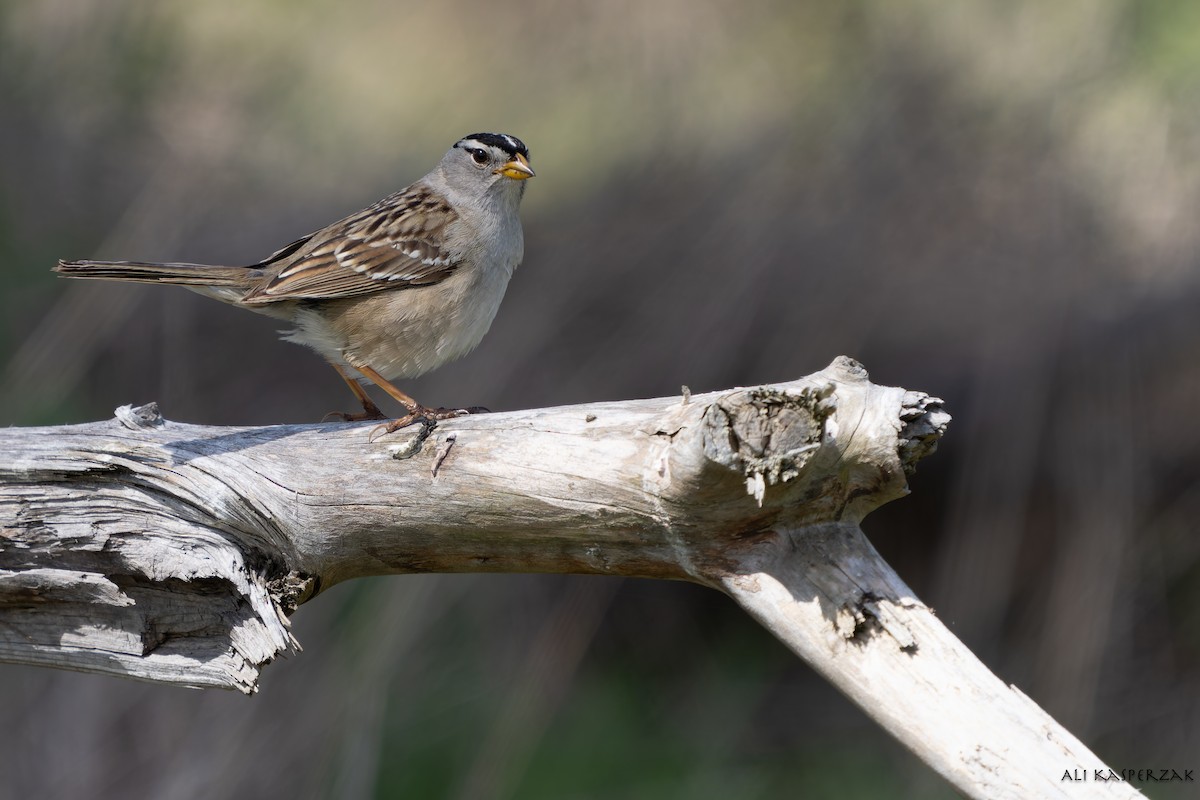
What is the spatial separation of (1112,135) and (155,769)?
19.5 ft

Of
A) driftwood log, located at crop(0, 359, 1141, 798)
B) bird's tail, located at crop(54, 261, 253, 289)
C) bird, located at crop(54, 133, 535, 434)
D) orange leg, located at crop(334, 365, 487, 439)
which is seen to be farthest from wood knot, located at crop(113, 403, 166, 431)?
bird, located at crop(54, 133, 535, 434)

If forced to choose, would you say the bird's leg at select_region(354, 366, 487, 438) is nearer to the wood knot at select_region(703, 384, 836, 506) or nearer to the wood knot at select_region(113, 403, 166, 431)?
the wood knot at select_region(113, 403, 166, 431)

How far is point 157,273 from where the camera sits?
13.0 feet

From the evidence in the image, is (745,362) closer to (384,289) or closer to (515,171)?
(515,171)

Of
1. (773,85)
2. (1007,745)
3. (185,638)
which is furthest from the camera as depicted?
(773,85)

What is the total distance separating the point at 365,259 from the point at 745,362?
2322mm

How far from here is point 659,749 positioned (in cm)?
622

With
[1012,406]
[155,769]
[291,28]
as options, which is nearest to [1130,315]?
[1012,406]

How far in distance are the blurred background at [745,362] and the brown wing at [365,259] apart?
1.48m

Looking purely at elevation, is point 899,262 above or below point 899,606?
above

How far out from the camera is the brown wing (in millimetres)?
4320

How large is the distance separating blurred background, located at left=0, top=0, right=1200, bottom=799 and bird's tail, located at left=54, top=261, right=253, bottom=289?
1.81 metres

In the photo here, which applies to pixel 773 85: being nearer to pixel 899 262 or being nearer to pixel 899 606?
pixel 899 262

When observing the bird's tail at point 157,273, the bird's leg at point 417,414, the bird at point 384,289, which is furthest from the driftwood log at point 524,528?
the bird at point 384,289
